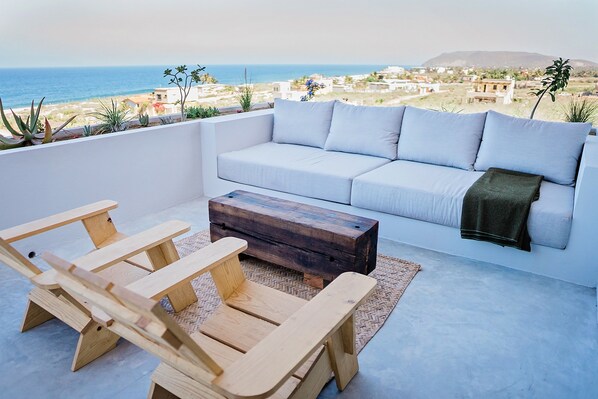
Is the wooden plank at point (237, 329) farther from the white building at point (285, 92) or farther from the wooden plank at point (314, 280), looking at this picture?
the white building at point (285, 92)

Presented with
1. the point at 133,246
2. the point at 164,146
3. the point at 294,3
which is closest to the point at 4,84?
the point at 294,3

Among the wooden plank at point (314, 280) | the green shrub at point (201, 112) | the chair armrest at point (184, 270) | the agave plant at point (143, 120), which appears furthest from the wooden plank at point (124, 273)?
the green shrub at point (201, 112)

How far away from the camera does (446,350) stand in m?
1.80

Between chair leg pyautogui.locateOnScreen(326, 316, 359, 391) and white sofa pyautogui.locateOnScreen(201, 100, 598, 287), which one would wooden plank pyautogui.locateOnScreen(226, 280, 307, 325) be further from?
white sofa pyautogui.locateOnScreen(201, 100, 598, 287)

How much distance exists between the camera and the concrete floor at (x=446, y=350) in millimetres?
1578

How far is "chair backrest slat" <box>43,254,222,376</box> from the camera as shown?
0.84 m

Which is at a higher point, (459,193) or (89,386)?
(459,193)

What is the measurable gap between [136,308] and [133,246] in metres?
1.01

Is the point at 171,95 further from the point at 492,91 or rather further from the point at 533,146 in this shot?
the point at 492,91

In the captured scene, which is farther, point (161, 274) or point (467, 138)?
point (467, 138)

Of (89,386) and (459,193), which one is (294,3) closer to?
(459,193)

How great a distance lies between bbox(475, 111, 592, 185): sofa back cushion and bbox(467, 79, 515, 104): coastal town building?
2731mm

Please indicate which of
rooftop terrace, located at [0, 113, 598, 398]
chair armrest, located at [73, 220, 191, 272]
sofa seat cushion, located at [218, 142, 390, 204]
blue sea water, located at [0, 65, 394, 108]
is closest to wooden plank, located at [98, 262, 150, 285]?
chair armrest, located at [73, 220, 191, 272]

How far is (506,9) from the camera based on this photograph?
6113 millimetres
